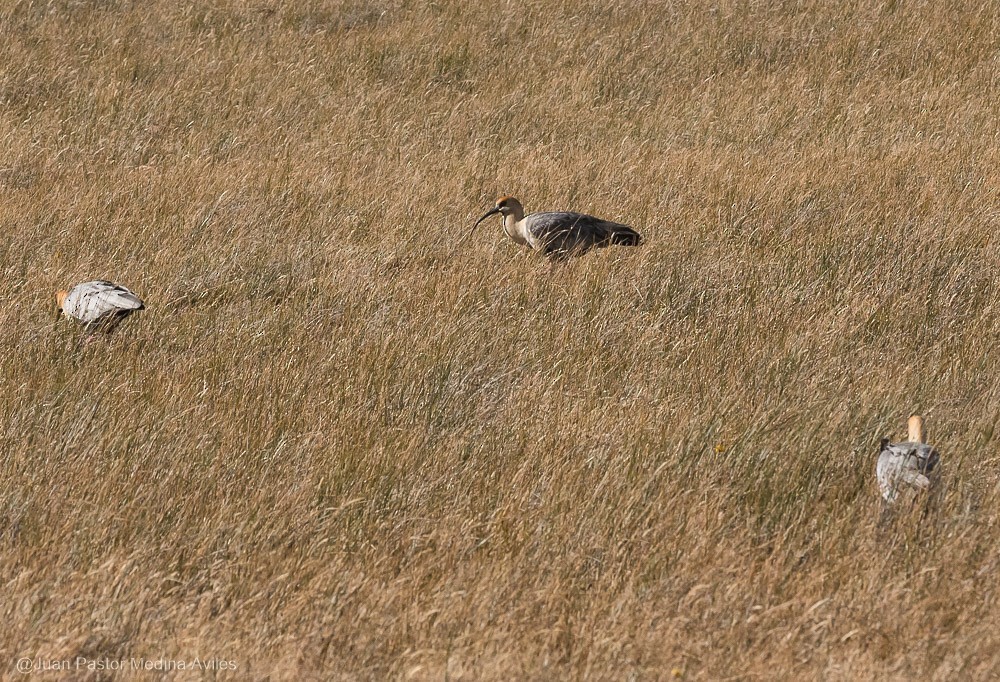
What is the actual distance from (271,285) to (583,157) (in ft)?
12.4

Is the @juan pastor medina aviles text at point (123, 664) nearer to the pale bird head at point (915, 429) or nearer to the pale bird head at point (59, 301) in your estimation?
the pale bird head at point (915, 429)

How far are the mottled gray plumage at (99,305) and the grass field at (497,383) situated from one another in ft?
0.47

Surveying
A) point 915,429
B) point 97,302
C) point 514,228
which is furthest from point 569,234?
point 915,429

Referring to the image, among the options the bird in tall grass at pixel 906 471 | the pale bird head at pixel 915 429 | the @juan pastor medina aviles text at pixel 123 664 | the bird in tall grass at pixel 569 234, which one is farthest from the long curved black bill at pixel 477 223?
the @juan pastor medina aviles text at pixel 123 664

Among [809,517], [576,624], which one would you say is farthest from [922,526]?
[576,624]

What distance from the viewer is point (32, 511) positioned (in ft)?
13.6

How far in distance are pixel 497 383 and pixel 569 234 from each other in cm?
211

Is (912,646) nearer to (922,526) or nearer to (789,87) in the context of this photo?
(922,526)

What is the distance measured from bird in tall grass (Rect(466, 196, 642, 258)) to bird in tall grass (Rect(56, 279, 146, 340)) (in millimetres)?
2586

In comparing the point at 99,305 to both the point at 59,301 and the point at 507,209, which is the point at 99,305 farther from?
the point at 507,209

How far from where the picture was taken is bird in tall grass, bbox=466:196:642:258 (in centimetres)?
738

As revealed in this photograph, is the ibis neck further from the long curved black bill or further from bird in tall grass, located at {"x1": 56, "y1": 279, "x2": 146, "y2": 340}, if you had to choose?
bird in tall grass, located at {"x1": 56, "y1": 279, "x2": 146, "y2": 340}

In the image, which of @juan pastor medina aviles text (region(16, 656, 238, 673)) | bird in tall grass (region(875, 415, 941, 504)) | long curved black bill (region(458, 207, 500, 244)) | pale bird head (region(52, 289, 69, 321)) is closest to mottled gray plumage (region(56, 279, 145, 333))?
pale bird head (region(52, 289, 69, 321))

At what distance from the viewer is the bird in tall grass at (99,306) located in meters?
5.84
